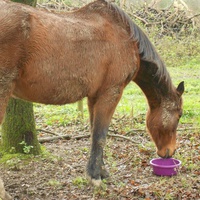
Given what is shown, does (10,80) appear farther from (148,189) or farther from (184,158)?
(184,158)

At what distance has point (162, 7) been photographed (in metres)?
19.2

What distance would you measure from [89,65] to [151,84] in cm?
131

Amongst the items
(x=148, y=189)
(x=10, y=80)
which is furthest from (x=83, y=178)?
(x=10, y=80)

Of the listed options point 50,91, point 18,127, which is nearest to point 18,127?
point 18,127

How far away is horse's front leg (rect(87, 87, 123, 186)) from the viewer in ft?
15.6

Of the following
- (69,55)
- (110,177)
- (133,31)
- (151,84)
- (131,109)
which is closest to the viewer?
(69,55)

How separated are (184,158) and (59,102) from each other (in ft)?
8.40

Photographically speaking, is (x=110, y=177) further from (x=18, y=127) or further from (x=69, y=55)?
(x=69, y=55)

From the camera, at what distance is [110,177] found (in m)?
5.09

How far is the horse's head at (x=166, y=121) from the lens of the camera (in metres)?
5.44

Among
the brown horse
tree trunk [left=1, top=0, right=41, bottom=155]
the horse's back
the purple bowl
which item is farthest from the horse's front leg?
tree trunk [left=1, top=0, right=41, bottom=155]

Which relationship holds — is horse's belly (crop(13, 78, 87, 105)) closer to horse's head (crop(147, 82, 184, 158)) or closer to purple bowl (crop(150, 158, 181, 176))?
horse's head (crop(147, 82, 184, 158))

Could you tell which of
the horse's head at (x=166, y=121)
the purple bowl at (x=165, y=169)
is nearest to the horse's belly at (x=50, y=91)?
the horse's head at (x=166, y=121)

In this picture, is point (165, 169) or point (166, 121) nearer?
point (165, 169)
